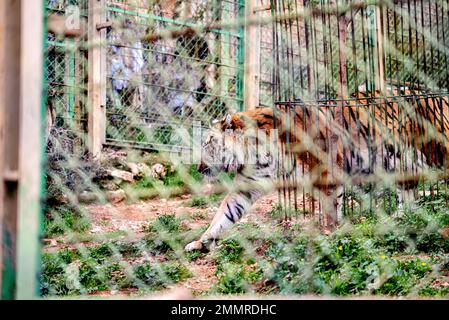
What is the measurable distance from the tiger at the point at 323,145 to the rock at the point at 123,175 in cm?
64

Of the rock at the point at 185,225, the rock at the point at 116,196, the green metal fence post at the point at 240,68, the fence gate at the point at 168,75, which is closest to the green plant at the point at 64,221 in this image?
the rock at the point at 116,196

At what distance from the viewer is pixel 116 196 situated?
456 centimetres

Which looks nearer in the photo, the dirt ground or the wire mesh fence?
the wire mesh fence

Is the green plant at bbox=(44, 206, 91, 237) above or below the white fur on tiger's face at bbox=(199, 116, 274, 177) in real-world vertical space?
below

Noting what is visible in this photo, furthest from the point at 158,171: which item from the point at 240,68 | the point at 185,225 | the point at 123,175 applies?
the point at 240,68

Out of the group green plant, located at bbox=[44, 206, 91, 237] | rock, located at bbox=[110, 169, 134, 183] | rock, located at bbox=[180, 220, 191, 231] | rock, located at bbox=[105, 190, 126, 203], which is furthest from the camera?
rock, located at bbox=[110, 169, 134, 183]

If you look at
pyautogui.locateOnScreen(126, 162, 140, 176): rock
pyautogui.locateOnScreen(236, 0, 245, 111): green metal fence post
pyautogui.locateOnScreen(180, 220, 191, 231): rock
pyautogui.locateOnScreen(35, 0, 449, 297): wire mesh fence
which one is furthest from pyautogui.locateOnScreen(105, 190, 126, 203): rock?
pyautogui.locateOnScreen(236, 0, 245, 111): green metal fence post

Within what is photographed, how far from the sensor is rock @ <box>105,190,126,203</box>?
4498mm

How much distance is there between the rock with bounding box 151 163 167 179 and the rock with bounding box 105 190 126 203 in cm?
39

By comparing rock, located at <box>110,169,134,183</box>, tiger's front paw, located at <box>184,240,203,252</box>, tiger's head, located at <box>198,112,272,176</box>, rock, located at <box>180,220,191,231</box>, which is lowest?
tiger's front paw, located at <box>184,240,203,252</box>

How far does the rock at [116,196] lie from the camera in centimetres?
450

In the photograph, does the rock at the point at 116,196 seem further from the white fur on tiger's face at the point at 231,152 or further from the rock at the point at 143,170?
the white fur on tiger's face at the point at 231,152

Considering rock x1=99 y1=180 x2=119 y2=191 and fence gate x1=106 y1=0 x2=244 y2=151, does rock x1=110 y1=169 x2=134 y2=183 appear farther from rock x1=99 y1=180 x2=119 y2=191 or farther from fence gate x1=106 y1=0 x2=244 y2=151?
fence gate x1=106 y1=0 x2=244 y2=151
